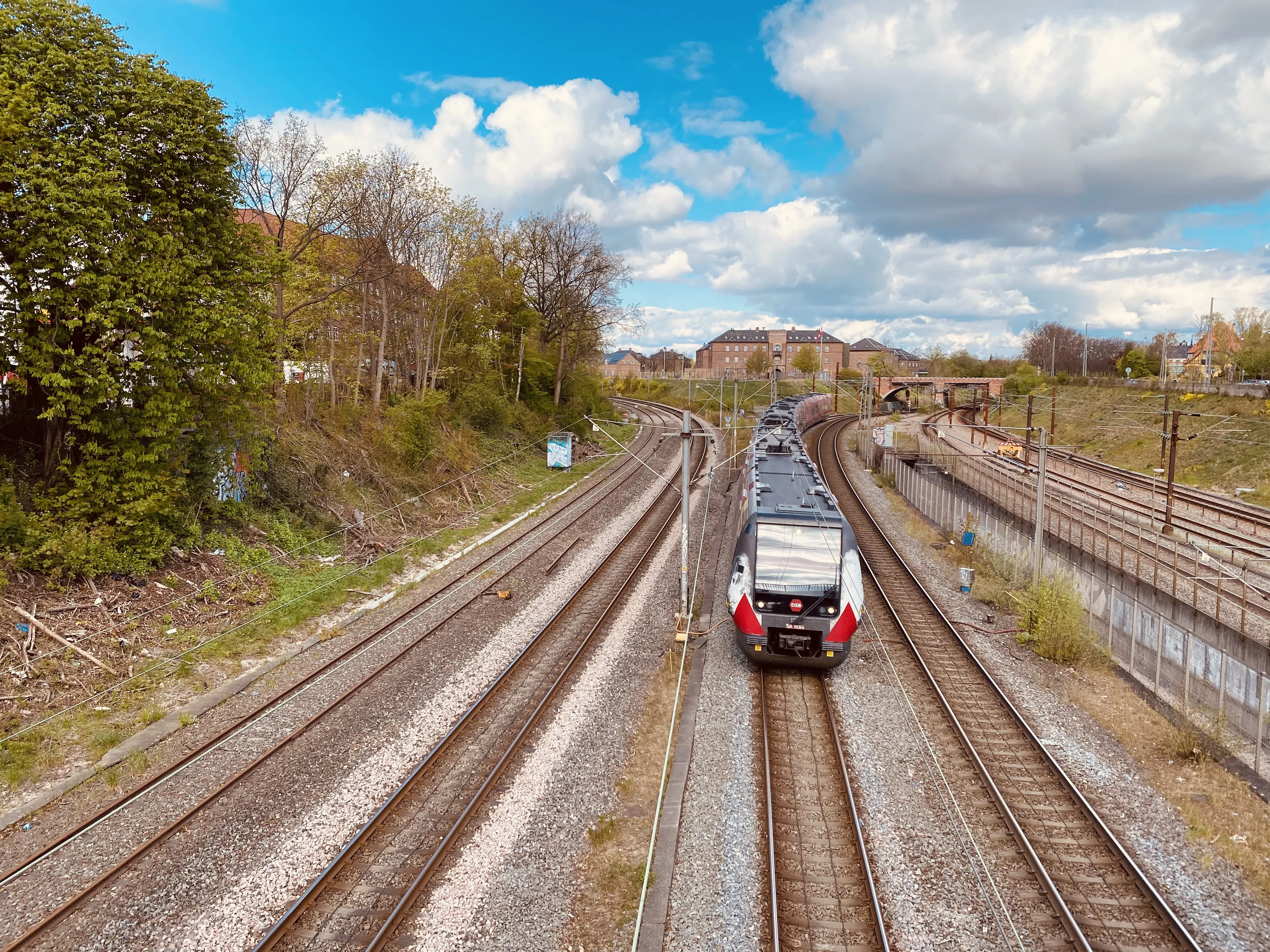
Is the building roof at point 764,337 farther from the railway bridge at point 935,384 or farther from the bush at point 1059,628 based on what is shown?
the bush at point 1059,628

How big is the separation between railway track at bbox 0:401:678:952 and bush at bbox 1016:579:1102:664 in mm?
13633

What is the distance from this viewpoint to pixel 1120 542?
21.8m

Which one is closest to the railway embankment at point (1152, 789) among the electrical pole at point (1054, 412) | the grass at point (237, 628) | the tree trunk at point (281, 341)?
the grass at point (237, 628)

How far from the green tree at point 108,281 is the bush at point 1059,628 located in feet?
67.2

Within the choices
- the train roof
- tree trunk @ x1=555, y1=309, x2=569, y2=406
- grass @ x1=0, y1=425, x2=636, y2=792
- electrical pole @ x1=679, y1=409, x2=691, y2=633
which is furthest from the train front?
tree trunk @ x1=555, y1=309, x2=569, y2=406

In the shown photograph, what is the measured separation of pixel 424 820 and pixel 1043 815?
29.6ft

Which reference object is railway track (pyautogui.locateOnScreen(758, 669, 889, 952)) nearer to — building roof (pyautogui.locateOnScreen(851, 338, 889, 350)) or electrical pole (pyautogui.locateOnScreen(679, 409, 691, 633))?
electrical pole (pyautogui.locateOnScreen(679, 409, 691, 633))

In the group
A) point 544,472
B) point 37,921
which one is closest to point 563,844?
point 37,921

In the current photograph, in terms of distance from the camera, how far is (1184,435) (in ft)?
153

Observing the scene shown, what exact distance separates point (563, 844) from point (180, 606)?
463 inches

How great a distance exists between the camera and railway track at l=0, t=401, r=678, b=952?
859cm

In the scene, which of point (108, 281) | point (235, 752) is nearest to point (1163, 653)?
point (235, 752)

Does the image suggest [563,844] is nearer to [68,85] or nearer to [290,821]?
[290,821]

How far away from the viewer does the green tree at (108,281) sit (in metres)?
14.1
